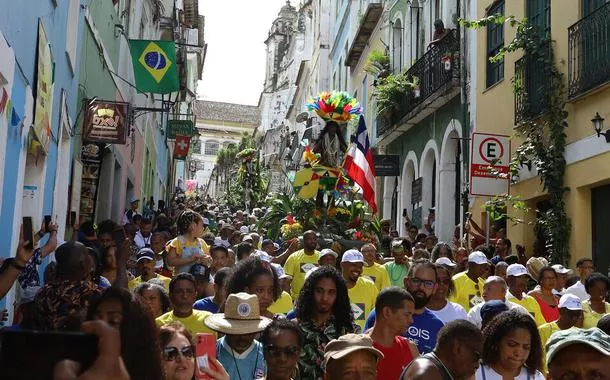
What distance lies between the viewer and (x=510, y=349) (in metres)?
Result: 5.10

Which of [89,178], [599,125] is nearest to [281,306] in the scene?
[599,125]

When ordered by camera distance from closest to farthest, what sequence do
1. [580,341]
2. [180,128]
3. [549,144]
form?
[580,341] < [549,144] < [180,128]

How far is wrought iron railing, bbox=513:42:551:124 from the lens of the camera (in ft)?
45.4

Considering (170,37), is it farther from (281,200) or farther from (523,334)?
(523,334)

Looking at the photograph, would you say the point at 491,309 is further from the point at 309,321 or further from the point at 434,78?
the point at 434,78

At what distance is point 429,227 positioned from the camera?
18.8m

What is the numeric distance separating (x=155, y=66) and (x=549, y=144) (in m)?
7.78

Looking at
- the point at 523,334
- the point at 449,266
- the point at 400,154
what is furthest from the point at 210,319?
the point at 400,154

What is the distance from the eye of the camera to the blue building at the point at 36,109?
7836mm

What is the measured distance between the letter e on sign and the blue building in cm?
640

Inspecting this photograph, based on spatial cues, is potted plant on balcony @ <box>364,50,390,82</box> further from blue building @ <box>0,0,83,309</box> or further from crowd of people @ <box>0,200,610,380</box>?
crowd of people @ <box>0,200,610,380</box>

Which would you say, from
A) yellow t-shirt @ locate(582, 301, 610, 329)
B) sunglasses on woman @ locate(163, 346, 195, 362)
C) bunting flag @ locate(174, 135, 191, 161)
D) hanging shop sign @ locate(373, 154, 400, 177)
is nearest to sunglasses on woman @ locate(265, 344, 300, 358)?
sunglasses on woman @ locate(163, 346, 195, 362)

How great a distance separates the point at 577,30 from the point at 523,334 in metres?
9.01

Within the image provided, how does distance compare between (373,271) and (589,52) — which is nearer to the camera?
(373,271)
